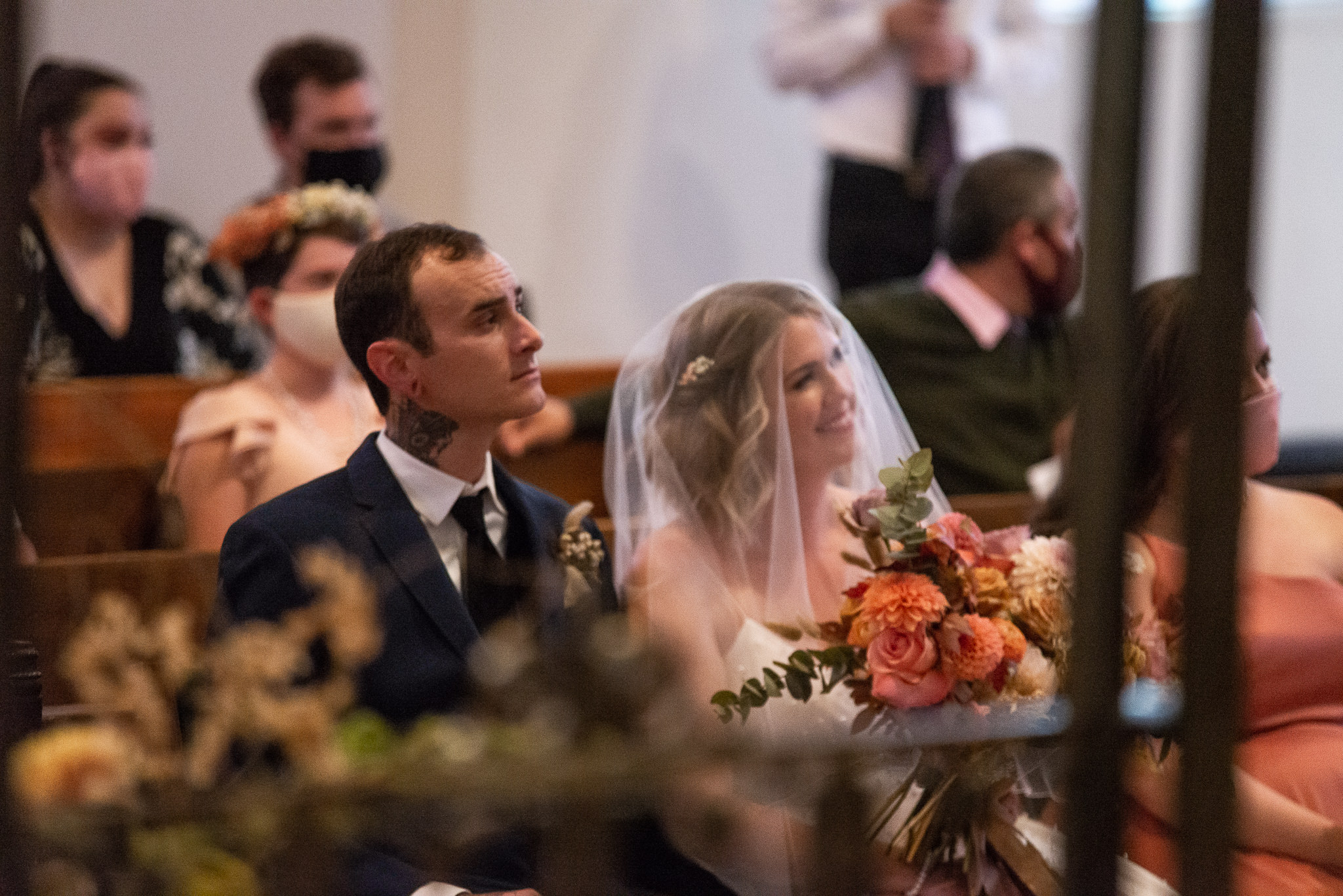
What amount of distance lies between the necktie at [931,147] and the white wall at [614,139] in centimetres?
104

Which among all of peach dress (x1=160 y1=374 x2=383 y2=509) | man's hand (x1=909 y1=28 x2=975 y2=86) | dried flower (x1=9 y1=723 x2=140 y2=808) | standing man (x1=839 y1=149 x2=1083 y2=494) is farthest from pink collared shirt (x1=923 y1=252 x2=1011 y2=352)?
dried flower (x1=9 y1=723 x2=140 y2=808)

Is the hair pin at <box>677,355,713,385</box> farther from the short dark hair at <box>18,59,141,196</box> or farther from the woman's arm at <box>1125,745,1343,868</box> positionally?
the short dark hair at <box>18,59,141,196</box>

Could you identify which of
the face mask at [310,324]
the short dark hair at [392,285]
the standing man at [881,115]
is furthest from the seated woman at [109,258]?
the standing man at [881,115]

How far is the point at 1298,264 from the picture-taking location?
7312mm

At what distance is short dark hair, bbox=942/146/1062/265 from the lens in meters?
4.32

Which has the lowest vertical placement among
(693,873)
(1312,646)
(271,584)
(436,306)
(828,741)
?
(693,873)

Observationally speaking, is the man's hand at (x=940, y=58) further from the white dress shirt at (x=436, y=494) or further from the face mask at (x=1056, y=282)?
the white dress shirt at (x=436, y=494)

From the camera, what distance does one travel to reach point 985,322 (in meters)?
4.41

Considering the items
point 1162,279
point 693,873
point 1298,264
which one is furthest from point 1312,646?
point 1298,264

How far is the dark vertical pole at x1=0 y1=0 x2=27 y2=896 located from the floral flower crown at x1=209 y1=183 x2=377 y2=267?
2266mm

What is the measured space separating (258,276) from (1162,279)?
75.6 inches

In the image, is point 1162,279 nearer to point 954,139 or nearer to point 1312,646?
point 1312,646

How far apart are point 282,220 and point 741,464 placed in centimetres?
133

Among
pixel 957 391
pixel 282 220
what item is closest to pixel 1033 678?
pixel 282 220
